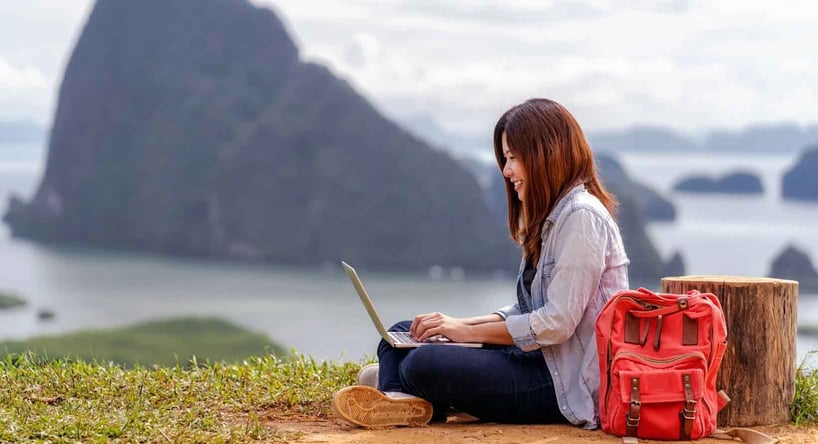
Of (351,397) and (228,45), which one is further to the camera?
(228,45)

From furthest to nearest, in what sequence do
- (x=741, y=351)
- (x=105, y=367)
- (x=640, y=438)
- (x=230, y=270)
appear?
(x=230, y=270)
(x=105, y=367)
(x=741, y=351)
(x=640, y=438)

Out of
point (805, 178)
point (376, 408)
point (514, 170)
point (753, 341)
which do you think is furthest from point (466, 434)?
point (805, 178)

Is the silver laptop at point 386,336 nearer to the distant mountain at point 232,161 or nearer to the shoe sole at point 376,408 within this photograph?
the shoe sole at point 376,408

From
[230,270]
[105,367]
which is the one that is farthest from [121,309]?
[105,367]

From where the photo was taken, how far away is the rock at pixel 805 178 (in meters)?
54.0

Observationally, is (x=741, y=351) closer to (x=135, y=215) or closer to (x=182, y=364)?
(x=182, y=364)

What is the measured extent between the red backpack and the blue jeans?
0.89 ft

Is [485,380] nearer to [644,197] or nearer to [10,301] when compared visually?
[10,301]

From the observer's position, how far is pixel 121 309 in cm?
5384

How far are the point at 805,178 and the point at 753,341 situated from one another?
54142 mm

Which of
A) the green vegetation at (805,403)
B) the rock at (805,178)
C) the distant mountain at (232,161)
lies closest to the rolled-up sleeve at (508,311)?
the green vegetation at (805,403)

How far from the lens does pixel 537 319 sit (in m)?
3.63

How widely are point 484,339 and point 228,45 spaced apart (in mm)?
64584

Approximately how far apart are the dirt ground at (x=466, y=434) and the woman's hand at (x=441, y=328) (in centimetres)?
34
